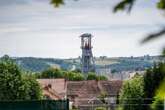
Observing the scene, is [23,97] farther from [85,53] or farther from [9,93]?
[85,53]

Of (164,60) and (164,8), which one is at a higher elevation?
(164,8)

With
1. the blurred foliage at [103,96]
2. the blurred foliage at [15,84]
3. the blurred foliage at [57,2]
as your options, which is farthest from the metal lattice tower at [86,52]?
the blurred foliage at [57,2]

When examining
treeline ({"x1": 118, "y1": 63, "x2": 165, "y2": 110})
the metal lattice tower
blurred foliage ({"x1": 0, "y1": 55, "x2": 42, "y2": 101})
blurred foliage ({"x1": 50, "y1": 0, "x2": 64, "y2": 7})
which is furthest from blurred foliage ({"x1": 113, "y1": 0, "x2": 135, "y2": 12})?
the metal lattice tower

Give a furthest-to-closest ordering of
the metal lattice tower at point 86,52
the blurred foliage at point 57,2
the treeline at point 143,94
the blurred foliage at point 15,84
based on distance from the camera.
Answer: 1. the metal lattice tower at point 86,52
2. the blurred foliage at point 15,84
3. the treeline at point 143,94
4. the blurred foliage at point 57,2

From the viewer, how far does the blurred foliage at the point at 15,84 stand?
44688 millimetres

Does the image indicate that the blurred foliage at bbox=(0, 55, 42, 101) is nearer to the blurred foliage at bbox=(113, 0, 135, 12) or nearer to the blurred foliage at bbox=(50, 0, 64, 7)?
the blurred foliage at bbox=(50, 0, 64, 7)

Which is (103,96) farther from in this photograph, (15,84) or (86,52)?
(86,52)

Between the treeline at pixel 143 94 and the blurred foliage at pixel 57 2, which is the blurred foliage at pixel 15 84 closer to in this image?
the treeline at pixel 143 94

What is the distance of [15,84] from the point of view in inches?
1842

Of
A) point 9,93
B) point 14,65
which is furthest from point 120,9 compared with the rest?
point 14,65

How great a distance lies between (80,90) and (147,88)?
4260 cm

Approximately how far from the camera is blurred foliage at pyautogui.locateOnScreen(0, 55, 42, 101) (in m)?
44.7

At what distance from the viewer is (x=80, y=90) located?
80312mm

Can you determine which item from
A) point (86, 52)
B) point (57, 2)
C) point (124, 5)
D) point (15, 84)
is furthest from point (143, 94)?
point (86, 52)
